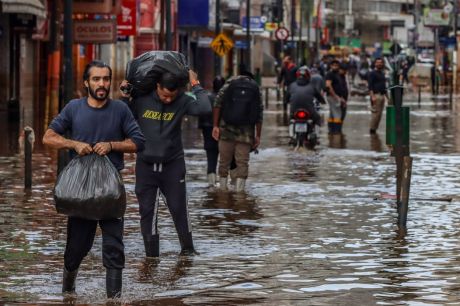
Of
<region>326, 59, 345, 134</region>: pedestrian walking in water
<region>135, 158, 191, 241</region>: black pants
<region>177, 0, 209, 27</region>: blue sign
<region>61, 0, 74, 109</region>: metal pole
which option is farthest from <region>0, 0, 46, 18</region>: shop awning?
<region>177, 0, 209, 27</region>: blue sign

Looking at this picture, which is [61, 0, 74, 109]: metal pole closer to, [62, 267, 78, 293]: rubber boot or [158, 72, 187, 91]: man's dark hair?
[158, 72, 187, 91]: man's dark hair

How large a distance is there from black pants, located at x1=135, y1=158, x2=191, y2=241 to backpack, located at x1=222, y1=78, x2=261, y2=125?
22.1ft

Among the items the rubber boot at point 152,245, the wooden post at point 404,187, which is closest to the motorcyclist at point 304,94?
the wooden post at point 404,187

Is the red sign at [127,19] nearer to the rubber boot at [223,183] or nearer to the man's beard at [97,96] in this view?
the rubber boot at [223,183]

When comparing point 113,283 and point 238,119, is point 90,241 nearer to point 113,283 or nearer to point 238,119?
point 113,283

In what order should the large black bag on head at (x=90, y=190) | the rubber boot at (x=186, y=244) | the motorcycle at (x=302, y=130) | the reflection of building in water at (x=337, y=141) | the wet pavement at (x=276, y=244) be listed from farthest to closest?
the reflection of building in water at (x=337, y=141), the motorcycle at (x=302, y=130), the rubber boot at (x=186, y=244), the wet pavement at (x=276, y=244), the large black bag on head at (x=90, y=190)

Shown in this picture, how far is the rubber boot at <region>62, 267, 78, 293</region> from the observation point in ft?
39.8

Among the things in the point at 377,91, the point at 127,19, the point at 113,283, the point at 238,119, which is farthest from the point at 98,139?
the point at 127,19

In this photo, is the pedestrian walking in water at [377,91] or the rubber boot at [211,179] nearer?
the rubber boot at [211,179]

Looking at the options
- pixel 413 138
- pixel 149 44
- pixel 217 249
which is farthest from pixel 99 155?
pixel 149 44

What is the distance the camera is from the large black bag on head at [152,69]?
14.1 meters

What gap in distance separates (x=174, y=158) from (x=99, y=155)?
2.95 meters

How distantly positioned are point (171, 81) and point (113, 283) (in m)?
2.83

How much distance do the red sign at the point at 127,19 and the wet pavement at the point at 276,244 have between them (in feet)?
112
